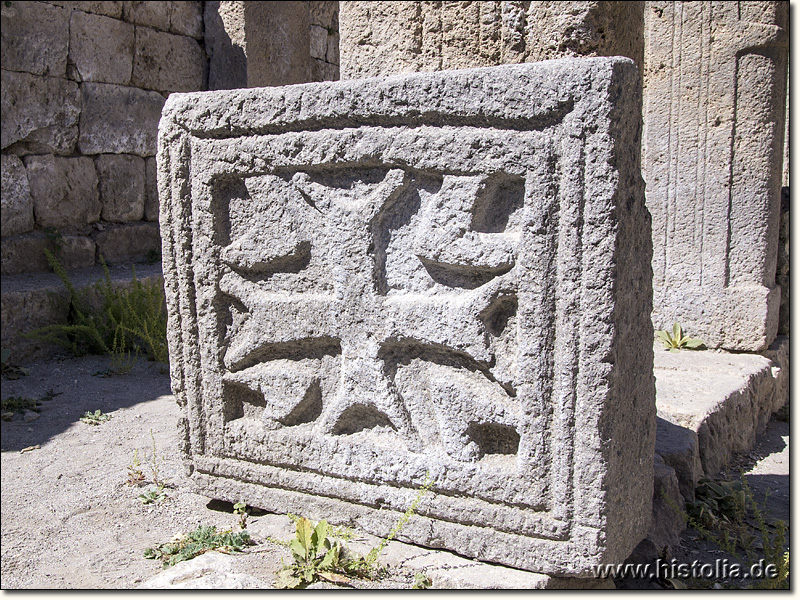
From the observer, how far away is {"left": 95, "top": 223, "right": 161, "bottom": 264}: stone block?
5316 mm

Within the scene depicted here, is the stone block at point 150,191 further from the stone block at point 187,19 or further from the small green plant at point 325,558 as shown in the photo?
the small green plant at point 325,558

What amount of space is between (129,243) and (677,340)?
3.96 meters

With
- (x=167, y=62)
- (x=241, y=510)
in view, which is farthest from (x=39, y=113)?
(x=241, y=510)

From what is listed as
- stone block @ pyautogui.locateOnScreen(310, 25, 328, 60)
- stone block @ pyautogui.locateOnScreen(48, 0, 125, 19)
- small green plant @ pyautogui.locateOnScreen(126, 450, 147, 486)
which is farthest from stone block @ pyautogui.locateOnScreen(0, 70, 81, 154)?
small green plant @ pyautogui.locateOnScreen(126, 450, 147, 486)

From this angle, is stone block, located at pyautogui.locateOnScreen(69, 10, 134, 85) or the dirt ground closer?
the dirt ground

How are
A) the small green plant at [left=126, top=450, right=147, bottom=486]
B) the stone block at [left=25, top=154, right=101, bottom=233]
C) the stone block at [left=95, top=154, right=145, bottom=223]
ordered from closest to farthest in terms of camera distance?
1. the small green plant at [left=126, top=450, right=147, bottom=486]
2. the stone block at [left=25, top=154, right=101, bottom=233]
3. the stone block at [left=95, top=154, right=145, bottom=223]

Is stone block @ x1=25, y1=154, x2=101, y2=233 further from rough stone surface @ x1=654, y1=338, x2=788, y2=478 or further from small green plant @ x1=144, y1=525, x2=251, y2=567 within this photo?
rough stone surface @ x1=654, y1=338, x2=788, y2=478

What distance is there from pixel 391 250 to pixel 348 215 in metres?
0.14

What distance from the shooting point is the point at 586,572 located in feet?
5.28

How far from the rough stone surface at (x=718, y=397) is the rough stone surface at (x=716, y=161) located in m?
0.18

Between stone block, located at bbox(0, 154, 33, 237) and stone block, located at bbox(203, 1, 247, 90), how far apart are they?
207cm

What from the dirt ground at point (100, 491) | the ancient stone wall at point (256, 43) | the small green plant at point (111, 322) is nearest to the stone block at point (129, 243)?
the small green plant at point (111, 322)

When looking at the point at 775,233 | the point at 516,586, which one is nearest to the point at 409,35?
the point at 516,586

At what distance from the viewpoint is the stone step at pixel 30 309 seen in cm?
418
